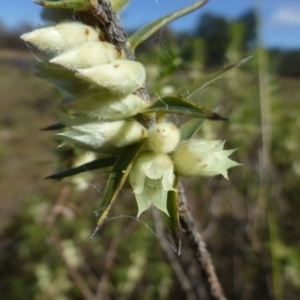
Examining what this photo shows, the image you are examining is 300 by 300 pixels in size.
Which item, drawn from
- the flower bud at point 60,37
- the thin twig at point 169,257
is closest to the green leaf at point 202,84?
the flower bud at point 60,37

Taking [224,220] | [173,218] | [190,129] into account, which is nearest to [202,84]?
[190,129]

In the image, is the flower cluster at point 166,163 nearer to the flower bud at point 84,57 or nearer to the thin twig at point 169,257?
the flower bud at point 84,57

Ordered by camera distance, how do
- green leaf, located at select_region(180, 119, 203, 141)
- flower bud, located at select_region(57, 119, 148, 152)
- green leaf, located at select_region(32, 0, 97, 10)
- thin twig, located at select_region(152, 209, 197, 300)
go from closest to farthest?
green leaf, located at select_region(32, 0, 97, 10)
flower bud, located at select_region(57, 119, 148, 152)
green leaf, located at select_region(180, 119, 203, 141)
thin twig, located at select_region(152, 209, 197, 300)

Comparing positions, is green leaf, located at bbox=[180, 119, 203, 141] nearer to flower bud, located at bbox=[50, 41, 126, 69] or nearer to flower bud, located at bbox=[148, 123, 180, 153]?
flower bud, located at bbox=[148, 123, 180, 153]

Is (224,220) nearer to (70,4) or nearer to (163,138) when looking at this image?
(163,138)

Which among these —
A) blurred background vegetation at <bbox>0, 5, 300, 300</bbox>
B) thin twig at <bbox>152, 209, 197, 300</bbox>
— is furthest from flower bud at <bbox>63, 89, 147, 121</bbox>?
blurred background vegetation at <bbox>0, 5, 300, 300</bbox>

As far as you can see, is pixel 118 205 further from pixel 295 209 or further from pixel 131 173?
pixel 131 173

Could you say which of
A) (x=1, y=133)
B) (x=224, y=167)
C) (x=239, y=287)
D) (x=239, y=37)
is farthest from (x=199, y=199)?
(x=1, y=133)
